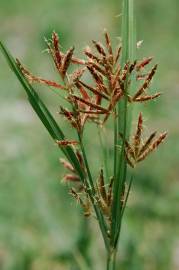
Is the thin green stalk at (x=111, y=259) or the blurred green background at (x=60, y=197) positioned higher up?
the thin green stalk at (x=111, y=259)

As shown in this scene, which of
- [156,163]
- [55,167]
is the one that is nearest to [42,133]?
[55,167]

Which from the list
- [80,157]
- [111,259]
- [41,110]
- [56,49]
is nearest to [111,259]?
[111,259]

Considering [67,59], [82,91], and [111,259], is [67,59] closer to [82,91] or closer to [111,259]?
[82,91]

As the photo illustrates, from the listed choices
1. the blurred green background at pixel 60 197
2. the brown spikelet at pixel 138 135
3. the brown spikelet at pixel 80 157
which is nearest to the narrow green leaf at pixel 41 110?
the brown spikelet at pixel 80 157

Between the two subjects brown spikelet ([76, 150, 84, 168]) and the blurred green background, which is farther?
the blurred green background

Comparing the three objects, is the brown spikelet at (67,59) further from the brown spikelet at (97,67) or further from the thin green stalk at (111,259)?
the thin green stalk at (111,259)

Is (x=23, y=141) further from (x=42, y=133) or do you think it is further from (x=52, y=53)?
(x=52, y=53)

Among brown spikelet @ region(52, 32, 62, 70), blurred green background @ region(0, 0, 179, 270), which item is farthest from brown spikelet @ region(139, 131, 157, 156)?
blurred green background @ region(0, 0, 179, 270)

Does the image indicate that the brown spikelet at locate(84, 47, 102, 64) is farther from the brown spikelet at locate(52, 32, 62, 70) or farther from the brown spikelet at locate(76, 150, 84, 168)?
the brown spikelet at locate(76, 150, 84, 168)

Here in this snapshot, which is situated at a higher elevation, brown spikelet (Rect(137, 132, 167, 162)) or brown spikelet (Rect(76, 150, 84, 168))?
brown spikelet (Rect(76, 150, 84, 168))

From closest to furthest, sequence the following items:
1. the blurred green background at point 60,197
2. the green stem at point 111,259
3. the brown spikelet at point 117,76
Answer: the brown spikelet at point 117,76 → the green stem at point 111,259 → the blurred green background at point 60,197

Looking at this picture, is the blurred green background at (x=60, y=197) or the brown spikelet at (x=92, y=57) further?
the blurred green background at (x=60, y=197)
